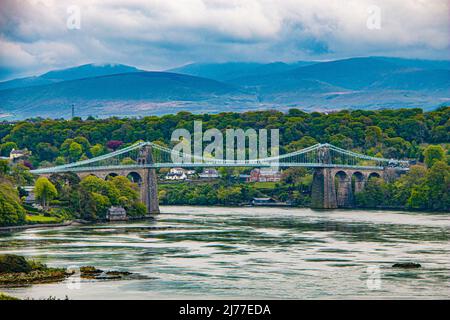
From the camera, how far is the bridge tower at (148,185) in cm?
5878

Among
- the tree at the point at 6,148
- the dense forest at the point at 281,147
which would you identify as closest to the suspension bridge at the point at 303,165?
the dense forest at the point at 281,147

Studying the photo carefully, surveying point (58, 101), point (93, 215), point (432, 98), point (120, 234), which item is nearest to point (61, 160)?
point (93, 215)

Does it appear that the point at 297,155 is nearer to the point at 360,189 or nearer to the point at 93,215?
the point at 360,189

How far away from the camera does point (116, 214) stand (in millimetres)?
51000

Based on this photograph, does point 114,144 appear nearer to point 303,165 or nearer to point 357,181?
point 303,165

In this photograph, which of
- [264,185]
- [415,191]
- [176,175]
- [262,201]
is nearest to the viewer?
[415,191]

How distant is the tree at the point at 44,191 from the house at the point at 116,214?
2.58 metres

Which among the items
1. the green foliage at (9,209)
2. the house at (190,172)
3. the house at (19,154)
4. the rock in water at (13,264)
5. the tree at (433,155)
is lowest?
the rock in water at (13,264)

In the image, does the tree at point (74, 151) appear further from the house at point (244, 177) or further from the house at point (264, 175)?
the house at point (264, 175)

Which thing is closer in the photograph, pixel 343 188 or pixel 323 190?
pixel 323 190

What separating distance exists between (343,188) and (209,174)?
11895 millimetres

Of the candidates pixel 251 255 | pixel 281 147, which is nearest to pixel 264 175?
pixel 281 147

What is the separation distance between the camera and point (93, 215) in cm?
4969
